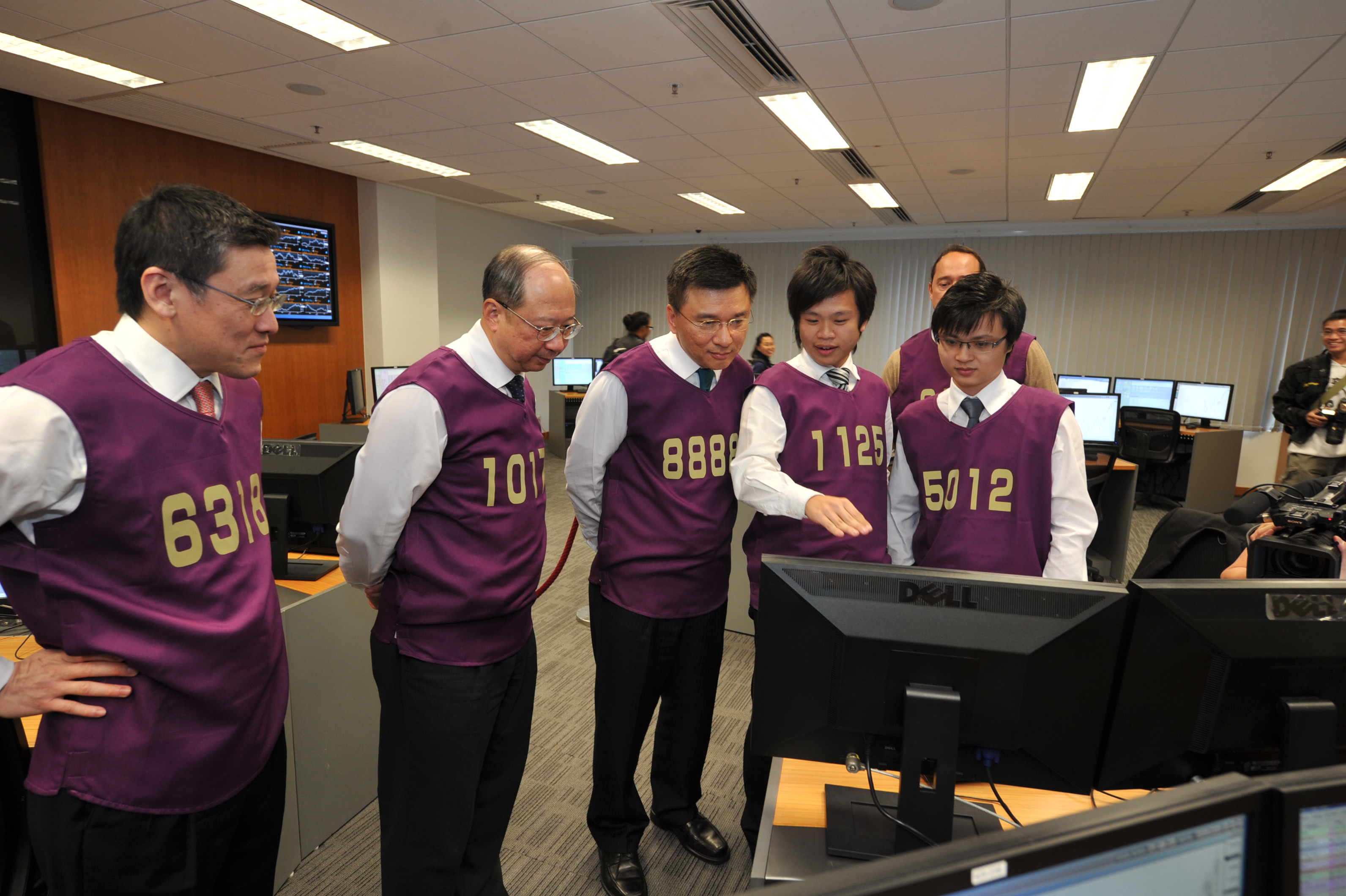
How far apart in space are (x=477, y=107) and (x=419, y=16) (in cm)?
128

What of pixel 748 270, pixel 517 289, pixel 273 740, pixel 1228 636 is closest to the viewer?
pixel 1228 636

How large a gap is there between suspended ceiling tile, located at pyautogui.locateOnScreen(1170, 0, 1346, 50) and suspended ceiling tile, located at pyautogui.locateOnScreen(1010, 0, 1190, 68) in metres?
0.07

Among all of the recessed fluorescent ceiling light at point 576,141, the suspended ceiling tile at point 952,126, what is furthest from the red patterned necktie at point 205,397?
the suspended ceiling tile at point 952,126

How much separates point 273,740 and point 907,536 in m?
1.53

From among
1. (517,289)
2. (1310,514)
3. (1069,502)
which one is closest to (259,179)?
(517,289)

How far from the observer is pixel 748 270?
1.85 meters

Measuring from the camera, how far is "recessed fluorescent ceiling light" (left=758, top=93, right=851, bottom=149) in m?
4.12

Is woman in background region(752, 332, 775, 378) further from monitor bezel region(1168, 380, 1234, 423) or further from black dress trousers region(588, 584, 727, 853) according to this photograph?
black dress trousers region(588, 584, 727, 853)

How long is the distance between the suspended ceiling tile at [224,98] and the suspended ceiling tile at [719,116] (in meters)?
2.42

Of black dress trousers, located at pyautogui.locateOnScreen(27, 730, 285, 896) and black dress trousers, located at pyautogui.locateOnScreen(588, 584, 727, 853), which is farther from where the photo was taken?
black dress trousers, located at pyautogui.locateOnScreen(588, 584, 727, 853)

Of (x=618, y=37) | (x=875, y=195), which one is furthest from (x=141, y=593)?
(x=875, y=195)

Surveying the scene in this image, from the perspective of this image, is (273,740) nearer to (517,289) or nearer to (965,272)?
(517,289)

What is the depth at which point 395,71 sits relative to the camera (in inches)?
150

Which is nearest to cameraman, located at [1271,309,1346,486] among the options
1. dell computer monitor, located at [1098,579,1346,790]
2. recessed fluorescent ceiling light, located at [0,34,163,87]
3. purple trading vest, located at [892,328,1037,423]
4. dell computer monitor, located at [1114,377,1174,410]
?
dell computer monitor, located at [1114,377,1174,410]
